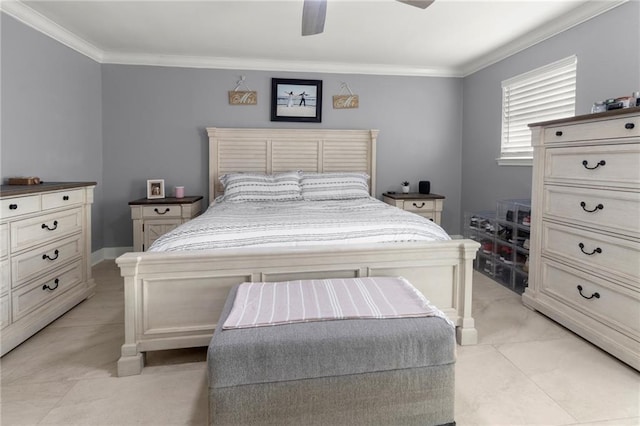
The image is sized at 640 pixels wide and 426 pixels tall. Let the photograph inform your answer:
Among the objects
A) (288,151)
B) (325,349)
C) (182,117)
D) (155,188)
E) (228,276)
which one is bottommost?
(325,349)

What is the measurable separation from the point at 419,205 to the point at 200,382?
3.03 meters

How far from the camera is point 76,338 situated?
7.59 feet

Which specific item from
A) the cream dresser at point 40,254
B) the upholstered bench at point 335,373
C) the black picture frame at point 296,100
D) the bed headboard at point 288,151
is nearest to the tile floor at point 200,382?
the cream dresser at point 40,254

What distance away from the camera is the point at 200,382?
185cm

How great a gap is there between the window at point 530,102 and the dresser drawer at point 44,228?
12.6 feet

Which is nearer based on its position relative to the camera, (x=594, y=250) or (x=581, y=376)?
(x=581, y=376)

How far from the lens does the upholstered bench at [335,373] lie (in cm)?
129

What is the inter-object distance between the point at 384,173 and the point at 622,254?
2.75m

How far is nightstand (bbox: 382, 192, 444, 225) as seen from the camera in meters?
4.11

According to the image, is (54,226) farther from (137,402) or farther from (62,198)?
(137,402)

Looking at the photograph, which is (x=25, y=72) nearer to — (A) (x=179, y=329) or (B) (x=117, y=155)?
(B) (x=117, y=155)

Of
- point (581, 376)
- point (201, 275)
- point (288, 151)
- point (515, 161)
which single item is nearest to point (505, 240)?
point (515, 161)

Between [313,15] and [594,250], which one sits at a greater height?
[313,15]

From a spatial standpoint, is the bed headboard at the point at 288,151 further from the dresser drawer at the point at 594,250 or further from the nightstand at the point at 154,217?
the dresser drawer at the point at 594,250
